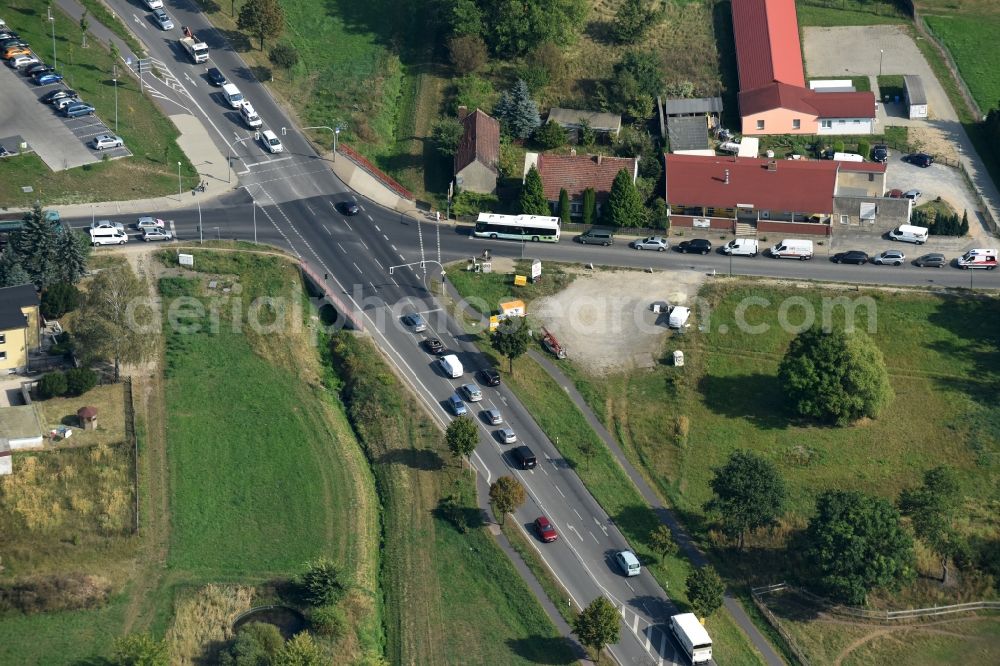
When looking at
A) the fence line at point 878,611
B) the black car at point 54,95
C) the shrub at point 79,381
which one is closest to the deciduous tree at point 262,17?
the black car at point 54,95

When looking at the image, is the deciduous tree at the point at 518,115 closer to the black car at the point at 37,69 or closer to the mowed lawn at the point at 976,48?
the black car at the point at 37,69

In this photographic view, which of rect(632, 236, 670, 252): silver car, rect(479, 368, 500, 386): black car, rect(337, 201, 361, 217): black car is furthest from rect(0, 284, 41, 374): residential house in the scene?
rect(632, 236, 670, 252): silver car

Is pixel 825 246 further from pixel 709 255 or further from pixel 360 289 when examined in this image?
pixel 360 289

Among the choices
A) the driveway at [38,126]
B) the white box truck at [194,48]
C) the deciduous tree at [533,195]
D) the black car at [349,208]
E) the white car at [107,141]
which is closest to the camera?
the deciduous tree at [533,195]

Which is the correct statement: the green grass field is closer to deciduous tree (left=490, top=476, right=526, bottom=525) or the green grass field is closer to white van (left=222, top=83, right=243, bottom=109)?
white van (left=222, top=83, right=243, bottom=109)

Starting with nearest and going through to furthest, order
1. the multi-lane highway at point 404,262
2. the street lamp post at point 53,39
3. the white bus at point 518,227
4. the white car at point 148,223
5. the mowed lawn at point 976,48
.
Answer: the multi-lane highway at point 404,262
the white car at point 148,223
the white bus at point 518,227
the street lamp post at point 53,39
the mowed lawn at point 976,48

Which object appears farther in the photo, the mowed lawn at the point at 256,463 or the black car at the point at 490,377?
the black car at the point at 490,377
